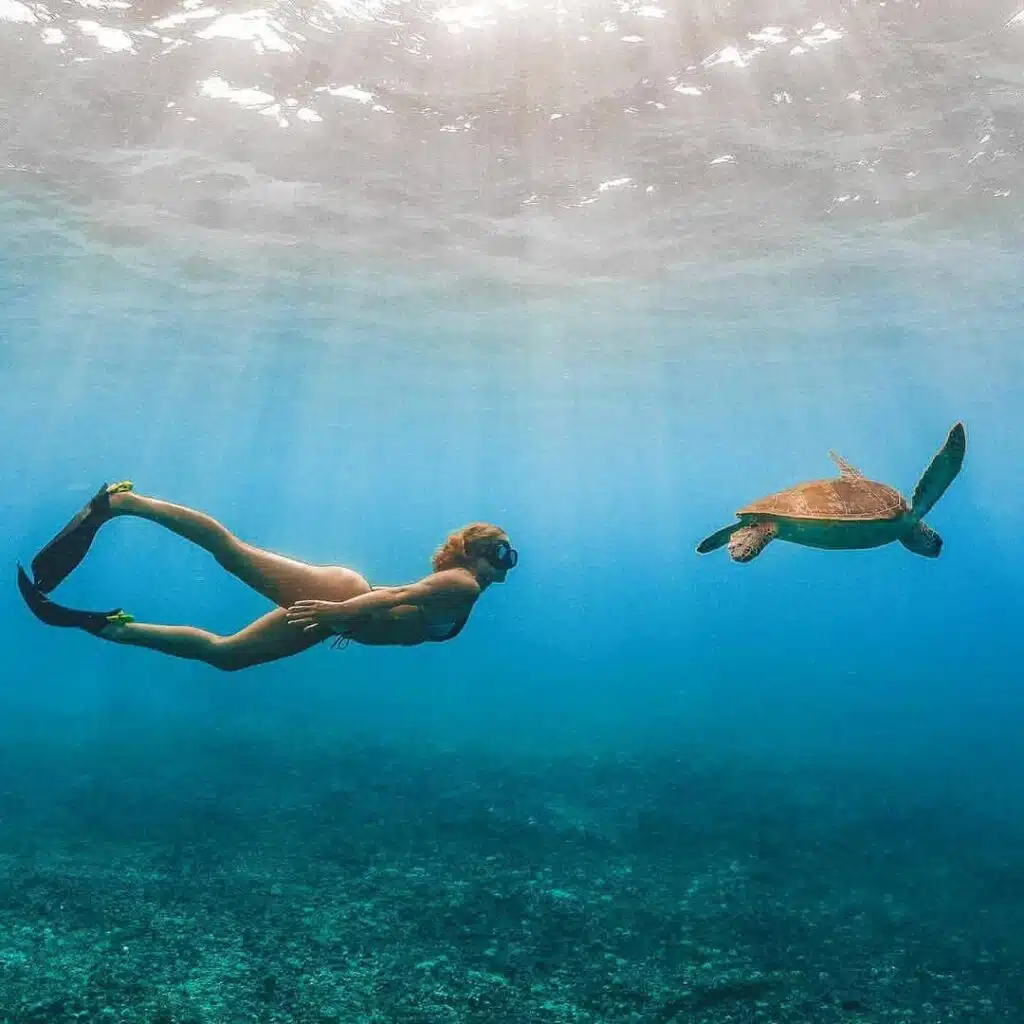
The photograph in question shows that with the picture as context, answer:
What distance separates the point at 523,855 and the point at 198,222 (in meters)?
17.9

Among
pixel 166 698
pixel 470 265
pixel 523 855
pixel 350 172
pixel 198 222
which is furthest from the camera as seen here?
pixel 166 698

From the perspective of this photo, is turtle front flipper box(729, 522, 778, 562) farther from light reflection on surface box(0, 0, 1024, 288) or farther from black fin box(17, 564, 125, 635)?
light reflection on surface box(0, 0, 1024, 288)

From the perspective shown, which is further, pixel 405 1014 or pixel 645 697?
pixel 645 697

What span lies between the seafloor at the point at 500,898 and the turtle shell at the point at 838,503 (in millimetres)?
4748

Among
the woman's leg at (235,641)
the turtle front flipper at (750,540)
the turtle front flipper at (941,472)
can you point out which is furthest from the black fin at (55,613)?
the turtle front flipper at (941,472)

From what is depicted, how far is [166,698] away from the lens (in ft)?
80.6

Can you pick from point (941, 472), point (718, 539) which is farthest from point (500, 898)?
point (941, 472)

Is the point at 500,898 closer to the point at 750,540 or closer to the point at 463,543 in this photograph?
the point at 750,540

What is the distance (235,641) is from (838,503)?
6.50 meters

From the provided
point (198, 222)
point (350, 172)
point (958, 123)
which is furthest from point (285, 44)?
point (958, 123)

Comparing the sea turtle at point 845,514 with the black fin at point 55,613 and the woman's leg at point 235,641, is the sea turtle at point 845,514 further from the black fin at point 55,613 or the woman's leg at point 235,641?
the black fin at point 55,613

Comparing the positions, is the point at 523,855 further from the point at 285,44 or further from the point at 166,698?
the point at 166,698

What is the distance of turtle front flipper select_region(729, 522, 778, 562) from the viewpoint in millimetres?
7586

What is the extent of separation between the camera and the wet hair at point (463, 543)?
5566mm
